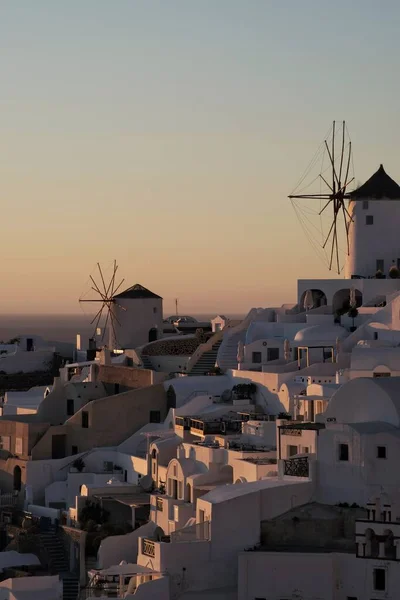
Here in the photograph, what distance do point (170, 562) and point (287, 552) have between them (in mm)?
2849

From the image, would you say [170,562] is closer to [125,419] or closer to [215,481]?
[215,481]

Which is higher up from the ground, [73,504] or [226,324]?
[226,324]

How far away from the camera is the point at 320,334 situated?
62250mm

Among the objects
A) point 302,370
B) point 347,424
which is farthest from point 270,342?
point 347,424

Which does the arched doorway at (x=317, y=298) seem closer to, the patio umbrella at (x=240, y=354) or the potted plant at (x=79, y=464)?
the patio umbrella at (x=240, y=354)

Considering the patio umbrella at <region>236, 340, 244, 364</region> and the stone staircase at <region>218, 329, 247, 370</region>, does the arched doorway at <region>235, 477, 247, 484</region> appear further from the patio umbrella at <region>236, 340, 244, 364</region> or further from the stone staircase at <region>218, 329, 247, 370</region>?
the stone staircase at <region>218, 329, 247, 370</region>

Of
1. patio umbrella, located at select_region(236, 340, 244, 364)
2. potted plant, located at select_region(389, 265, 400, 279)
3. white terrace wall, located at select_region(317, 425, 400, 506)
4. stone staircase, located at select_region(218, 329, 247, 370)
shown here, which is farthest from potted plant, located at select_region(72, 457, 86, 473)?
potted plant, located at select_region(389, 265, 400, 279)

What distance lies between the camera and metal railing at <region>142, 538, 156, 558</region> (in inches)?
1885

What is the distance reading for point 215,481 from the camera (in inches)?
2050

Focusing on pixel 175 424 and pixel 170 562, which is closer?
pixel 170 562

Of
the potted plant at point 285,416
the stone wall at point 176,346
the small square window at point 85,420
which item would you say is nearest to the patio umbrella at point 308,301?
the stone wall at point 176,346

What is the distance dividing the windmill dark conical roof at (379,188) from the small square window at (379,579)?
25661 mm

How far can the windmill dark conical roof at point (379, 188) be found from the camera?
6931cm

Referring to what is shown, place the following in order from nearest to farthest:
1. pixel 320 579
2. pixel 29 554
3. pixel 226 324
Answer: pixel 320 579 < pixel 29 554 < pixel 226 324
